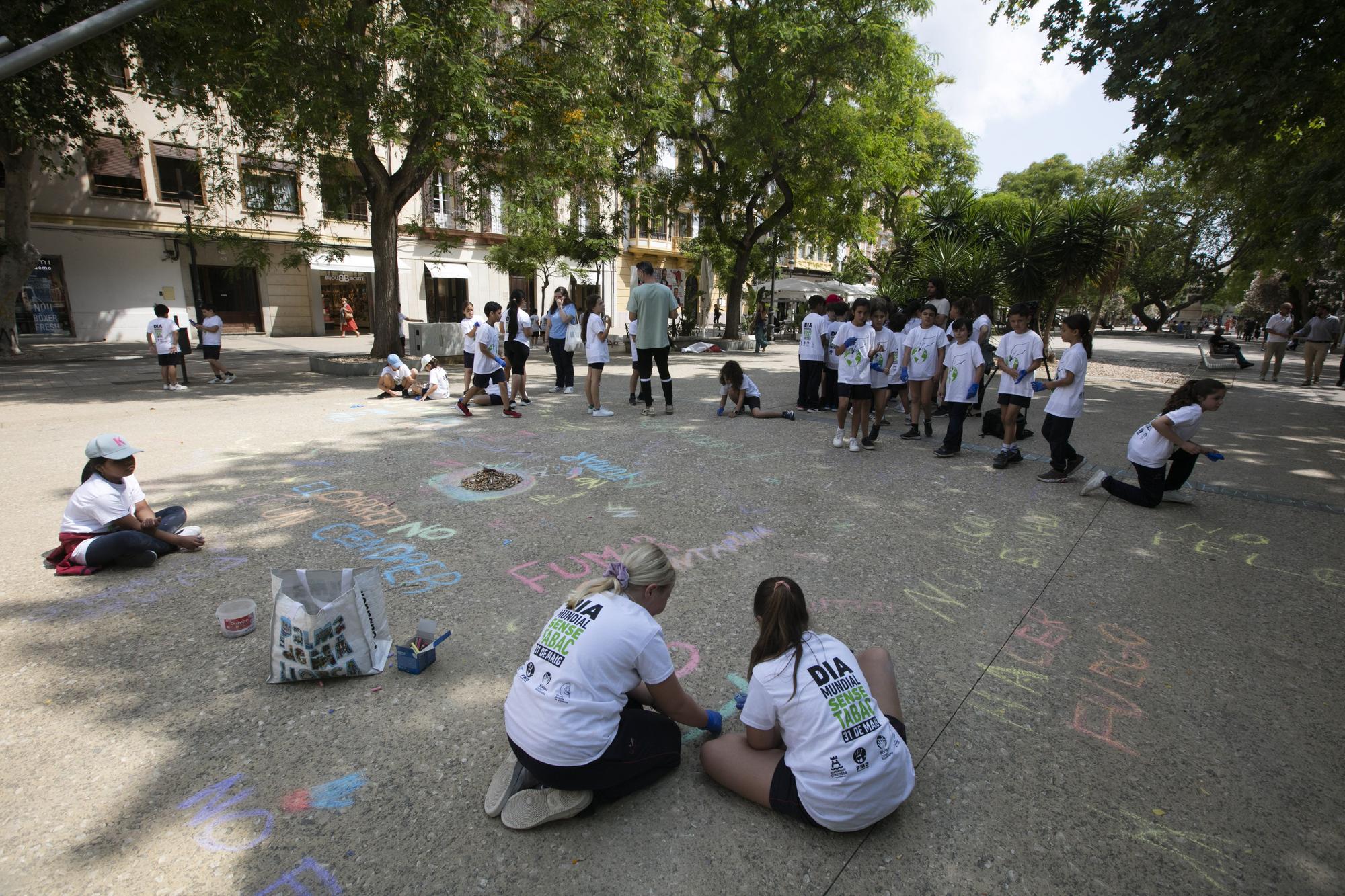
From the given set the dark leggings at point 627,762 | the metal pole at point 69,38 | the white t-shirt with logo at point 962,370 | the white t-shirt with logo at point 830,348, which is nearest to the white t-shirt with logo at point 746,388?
the white t-shirt with logo at point 830,348

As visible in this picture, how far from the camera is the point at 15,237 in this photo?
15219 millimetres

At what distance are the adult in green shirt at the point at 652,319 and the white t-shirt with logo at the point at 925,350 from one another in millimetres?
3030

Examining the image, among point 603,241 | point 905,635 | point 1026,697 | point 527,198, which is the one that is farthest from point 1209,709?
point 603,241

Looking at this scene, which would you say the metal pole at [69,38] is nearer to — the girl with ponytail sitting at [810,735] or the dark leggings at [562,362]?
the girl with ponytail sitting at [810,735]

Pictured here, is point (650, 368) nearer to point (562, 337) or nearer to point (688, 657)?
point (562, 337)

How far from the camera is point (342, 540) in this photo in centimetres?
459

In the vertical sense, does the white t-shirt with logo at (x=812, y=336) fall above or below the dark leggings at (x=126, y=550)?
above

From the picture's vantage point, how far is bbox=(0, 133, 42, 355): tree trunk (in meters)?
14.9

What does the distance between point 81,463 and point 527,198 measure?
870 cm

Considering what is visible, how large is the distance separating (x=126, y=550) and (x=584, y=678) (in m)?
3.51

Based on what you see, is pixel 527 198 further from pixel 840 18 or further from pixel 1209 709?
pixel 1209 709

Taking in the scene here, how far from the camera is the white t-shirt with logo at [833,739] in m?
2.17

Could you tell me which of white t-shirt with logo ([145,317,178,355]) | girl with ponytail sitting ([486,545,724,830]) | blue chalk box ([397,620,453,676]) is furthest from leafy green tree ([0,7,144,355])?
girl with ponytail sitting ([486,545,724,830])

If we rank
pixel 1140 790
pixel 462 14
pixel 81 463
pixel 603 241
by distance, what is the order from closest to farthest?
pixel 1140 790 < pixel 81 463 < pixel 462 14 < pixel 603 241
